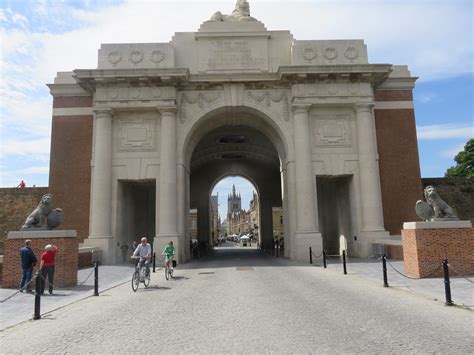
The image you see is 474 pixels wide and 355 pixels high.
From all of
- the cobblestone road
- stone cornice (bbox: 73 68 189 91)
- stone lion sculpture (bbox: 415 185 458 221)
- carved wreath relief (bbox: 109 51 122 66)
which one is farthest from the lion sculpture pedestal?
carved wreath relief (bbox: 109 51 122 66)

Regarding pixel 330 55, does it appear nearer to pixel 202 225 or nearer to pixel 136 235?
pixel 136 235

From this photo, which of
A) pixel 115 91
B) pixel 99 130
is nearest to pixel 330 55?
pixel 115 91

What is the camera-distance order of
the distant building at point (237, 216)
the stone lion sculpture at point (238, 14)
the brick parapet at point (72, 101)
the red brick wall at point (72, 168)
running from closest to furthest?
the red brick wall at point (72, 168) < the brick parapet at point (72, 101) < the stone lion sculpture at point (238, 14) < the distant building at point (237, 216)

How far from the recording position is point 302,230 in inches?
882

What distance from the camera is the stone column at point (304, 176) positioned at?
889 inches

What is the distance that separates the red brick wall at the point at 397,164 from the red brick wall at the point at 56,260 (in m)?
18.5

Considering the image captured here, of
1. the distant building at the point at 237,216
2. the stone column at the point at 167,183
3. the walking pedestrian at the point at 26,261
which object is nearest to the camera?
the walking pedestrian at the point at 26,261

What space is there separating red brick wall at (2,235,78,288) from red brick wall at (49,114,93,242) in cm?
1106

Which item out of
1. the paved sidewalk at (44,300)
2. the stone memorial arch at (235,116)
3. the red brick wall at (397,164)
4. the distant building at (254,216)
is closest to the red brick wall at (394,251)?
the stone memorial arch at (235,116)

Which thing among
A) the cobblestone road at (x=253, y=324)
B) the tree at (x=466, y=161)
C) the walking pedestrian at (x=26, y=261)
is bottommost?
the cobblestone road at (x=253, y=324)

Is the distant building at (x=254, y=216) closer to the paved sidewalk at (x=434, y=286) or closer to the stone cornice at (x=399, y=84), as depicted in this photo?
the stone cornice at (x=399, y=84)

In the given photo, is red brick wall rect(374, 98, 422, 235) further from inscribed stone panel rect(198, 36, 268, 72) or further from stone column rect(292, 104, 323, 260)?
inscribed stone panel rect(198, 36, 268, 72)

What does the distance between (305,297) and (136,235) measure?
68.7 feet

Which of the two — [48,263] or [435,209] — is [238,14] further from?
[48,263]
